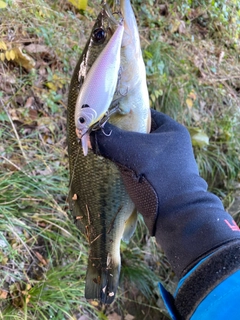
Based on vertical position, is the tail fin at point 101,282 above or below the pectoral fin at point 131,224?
below

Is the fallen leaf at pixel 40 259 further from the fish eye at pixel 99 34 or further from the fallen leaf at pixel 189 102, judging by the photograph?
the fallen leaf at pixel 189 102

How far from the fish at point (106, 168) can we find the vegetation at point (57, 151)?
0.71 meters

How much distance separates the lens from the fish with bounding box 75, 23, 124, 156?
1342 millimetres

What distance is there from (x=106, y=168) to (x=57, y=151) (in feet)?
4.37

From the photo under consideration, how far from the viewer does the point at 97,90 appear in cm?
136

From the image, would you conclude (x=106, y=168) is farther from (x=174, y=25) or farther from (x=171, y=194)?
(x=174, y=25)

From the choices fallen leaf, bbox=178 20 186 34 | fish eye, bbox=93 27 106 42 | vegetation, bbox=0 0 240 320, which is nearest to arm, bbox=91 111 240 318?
fish eye, bbox=93 27 106 42

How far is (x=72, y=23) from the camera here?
339cm

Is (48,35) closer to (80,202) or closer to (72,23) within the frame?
(72,23)

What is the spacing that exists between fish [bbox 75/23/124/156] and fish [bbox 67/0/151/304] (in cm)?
12

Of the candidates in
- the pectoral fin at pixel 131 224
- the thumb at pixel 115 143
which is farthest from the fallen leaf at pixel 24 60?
the pectoral fin at pixel 131 224

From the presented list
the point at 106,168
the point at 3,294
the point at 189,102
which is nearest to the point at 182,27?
the point at 189,102

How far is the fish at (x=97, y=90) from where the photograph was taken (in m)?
1.34

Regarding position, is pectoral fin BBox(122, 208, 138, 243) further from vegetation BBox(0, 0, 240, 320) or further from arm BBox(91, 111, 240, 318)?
vegetation BBox(0, 0, 240, 320)
